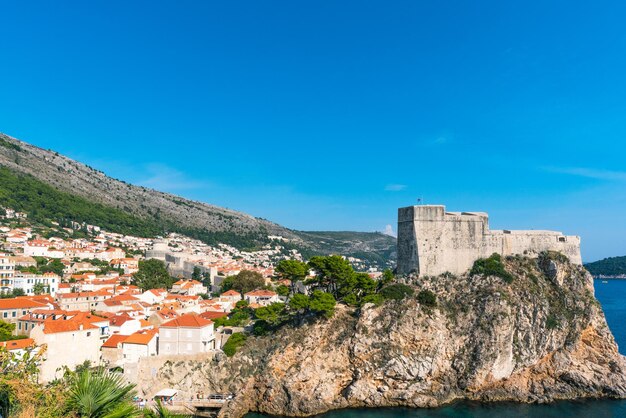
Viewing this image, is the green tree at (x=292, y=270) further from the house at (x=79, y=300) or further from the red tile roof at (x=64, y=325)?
the house at (x=79, y=300)

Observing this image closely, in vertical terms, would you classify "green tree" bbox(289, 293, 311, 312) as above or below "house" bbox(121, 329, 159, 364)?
above

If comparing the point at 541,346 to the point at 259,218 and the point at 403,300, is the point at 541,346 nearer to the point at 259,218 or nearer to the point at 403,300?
the point at 403,300

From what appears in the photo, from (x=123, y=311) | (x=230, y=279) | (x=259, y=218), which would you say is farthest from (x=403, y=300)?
(x=259, y=218)

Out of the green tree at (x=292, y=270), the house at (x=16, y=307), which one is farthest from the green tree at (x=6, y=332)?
the green tree at (x=292, y=270)

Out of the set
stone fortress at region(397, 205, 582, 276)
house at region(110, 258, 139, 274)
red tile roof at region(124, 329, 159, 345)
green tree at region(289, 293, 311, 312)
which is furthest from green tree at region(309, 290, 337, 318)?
house at region(110, 258, 139, 274)

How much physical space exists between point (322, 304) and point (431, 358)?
7.97 m

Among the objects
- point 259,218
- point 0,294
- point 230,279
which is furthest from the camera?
point 259,218

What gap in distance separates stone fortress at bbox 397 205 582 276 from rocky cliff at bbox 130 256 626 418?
1432 millimetres

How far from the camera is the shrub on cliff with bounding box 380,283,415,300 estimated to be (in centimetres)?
3086

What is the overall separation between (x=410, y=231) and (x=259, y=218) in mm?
163247

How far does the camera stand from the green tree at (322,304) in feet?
95.8

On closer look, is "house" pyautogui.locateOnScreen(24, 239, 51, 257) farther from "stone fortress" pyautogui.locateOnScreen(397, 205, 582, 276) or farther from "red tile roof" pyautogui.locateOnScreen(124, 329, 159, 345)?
"stone fortress" pyautogui.locateOnScreen(397, 205, 582, 276)

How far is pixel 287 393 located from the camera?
86.6 ft

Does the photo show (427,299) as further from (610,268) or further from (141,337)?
(610,268)
